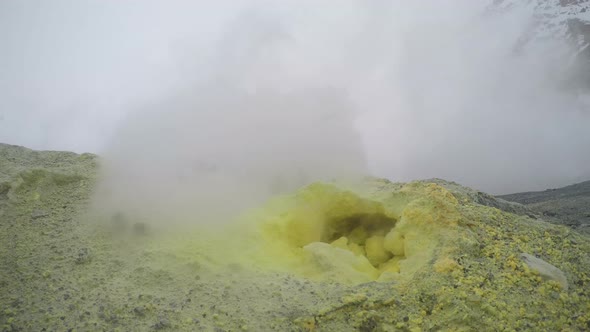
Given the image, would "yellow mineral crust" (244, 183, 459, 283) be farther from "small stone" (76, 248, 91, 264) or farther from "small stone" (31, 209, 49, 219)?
"small stone" (31, 209, 49, 219)

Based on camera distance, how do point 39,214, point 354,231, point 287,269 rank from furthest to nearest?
point 354,231 < point 39,214 < point 287,269

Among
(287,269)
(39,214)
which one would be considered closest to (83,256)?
(39,214)

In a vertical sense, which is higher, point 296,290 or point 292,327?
point 296,290

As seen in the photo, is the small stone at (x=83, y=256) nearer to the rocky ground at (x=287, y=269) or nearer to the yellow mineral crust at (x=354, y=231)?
the rocky ground at (x=287, y=269)

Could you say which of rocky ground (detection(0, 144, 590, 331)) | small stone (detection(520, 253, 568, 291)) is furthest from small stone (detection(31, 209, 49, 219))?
small stone (detection(520, 253, 568, 291))

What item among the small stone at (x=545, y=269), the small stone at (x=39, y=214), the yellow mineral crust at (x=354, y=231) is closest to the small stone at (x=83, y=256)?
the small stone at (x=39, y=214)

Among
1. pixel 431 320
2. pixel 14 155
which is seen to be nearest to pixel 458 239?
pixel 431 320

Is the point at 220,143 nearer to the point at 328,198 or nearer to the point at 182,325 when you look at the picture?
the point at 328,198

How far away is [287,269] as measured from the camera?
4.66m

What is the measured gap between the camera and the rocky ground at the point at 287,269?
3.74 metres

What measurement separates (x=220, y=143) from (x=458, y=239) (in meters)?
4.17

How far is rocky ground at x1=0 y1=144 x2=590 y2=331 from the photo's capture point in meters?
3.74

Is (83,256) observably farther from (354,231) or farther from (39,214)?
(354,231)

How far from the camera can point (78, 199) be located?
5.61m
